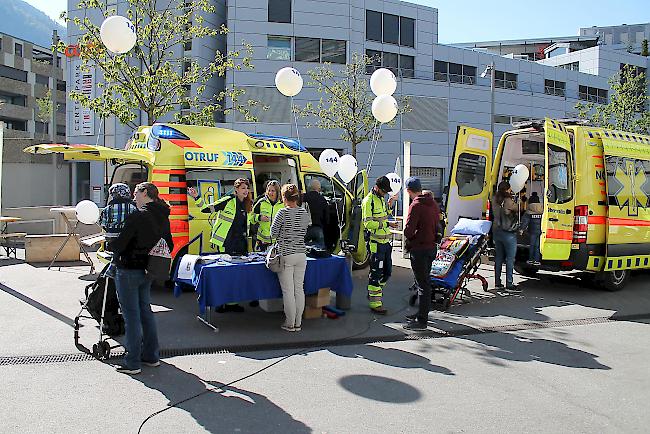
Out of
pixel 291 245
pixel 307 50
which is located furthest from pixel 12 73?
pixel 291 245

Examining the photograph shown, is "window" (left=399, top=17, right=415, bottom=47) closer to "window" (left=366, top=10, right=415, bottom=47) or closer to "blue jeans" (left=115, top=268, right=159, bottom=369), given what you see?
"window" (left=366, top=10, right=415, bottom=47)

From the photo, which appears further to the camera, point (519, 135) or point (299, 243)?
point (519, 135)

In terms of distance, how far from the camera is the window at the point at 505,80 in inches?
1460

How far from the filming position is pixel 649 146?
1002 cm

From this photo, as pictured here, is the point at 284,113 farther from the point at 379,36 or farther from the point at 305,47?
the point at 379,36

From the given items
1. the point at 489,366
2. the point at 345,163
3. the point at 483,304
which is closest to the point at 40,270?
the point at 345,163

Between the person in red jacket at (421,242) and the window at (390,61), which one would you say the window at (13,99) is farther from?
the person in red jacket at (421,242)

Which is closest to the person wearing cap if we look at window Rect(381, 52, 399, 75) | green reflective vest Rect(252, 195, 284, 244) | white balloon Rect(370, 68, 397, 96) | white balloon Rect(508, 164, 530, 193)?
green reflective vest Rect(252, 195, 284, 244)

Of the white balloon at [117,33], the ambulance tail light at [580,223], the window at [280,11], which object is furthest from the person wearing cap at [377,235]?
the window at [280,11]

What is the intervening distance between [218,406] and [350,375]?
4.26ft

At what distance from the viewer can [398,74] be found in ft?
108

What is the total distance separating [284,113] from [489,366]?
25.1 metres

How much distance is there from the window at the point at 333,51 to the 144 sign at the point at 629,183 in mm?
22981

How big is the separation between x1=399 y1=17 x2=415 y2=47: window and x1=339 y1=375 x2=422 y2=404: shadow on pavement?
31320 mm
